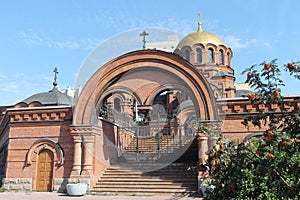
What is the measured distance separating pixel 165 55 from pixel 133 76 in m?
1.87

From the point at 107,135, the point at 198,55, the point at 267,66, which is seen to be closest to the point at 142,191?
the point at 107,135

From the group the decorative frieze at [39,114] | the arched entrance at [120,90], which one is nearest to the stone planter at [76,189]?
the arched entrance at [120,90]

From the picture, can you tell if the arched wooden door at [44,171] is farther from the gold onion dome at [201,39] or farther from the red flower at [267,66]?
the gold onion dome at [201,39]

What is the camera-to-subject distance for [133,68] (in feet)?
43.5

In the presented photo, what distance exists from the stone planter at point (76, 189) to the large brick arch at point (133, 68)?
2.50m

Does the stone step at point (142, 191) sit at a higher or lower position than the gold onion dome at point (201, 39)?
lower

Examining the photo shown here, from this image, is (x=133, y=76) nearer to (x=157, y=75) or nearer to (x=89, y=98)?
(x=157, y=75)

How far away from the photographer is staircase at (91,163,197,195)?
1176cm

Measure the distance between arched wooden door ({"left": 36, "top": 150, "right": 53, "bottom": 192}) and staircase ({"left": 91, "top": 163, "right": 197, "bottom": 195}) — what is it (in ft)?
6.93

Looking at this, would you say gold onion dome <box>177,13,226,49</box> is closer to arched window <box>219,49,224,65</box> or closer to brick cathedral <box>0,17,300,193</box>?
arched window <box>219,49,224,65</box>

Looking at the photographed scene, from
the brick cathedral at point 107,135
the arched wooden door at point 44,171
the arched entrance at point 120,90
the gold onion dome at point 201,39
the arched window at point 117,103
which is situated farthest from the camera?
the gold onion dome at point 201,39

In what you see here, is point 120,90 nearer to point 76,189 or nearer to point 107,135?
point 107,135

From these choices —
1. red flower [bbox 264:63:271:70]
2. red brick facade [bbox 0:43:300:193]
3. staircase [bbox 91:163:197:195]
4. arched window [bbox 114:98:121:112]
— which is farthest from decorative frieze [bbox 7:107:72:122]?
arched window [bbox 114:98:121:112]

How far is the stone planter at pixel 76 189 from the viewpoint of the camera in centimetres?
1186
